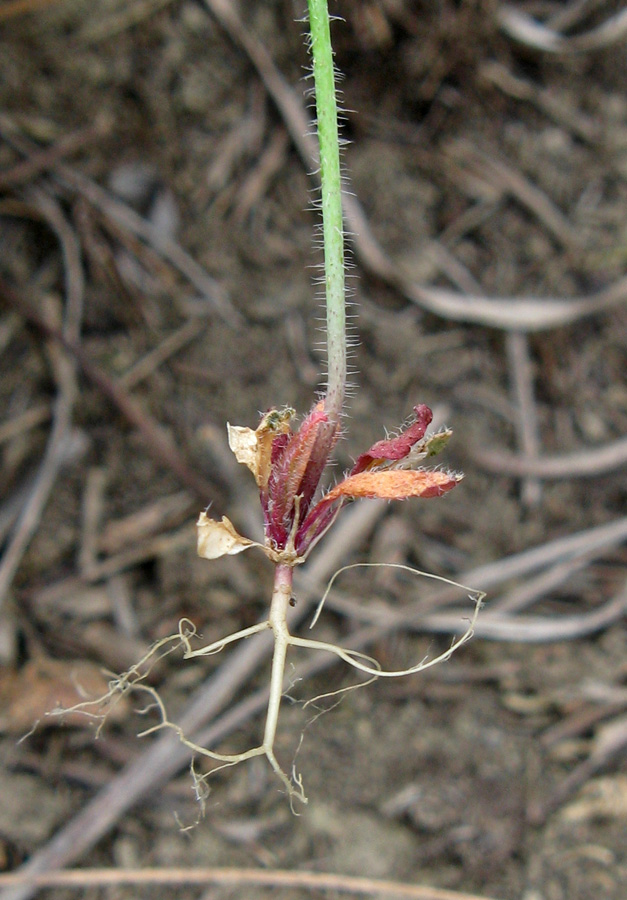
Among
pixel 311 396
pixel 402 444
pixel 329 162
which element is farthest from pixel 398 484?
pixel 311 396

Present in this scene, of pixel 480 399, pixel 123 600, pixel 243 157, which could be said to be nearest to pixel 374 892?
pixel 123 600

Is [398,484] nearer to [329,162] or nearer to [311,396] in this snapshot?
[329,162]

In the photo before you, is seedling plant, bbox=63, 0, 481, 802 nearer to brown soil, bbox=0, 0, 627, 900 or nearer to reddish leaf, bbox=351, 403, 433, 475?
reddish leaf, bbox=351, 403, 433, 475

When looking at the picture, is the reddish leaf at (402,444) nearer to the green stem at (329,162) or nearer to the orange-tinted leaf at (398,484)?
the orange-tinted leaf at (398,484)

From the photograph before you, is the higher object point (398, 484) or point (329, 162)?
point (329, 162)

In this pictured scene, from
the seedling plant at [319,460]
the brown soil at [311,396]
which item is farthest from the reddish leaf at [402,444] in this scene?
the brown soil at [311,396]

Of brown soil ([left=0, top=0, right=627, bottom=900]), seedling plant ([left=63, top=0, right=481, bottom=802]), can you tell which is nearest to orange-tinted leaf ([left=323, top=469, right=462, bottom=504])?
seedling plant ([left=63, top=0, right=481, bottom=802])

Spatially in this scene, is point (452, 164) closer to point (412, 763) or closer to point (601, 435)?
point (601, 435)
